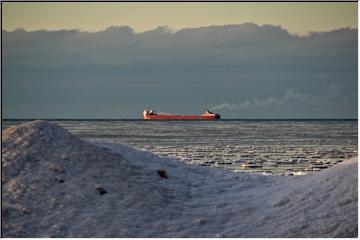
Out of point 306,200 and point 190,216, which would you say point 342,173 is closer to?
point 306,200

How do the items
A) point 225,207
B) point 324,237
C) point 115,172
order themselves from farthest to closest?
point 115,172, point 225,207, point 324,237

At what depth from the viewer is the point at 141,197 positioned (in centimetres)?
1334

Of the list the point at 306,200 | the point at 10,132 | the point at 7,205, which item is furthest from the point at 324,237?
the point at 10,132

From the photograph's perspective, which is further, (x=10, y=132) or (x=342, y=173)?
(x=10, y=132)

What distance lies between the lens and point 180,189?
14.6m

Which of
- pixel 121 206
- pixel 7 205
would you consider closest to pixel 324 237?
pixel 121 206

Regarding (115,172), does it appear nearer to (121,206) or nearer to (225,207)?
(121,206)

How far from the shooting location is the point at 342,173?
1363 centimetres

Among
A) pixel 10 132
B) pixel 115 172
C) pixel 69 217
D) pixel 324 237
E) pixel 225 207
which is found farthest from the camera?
pixel 10 132

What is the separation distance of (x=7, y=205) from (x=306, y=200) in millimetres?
5993

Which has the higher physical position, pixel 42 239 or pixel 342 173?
pixel 342 173

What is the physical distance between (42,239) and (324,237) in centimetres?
500

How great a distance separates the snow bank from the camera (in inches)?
468

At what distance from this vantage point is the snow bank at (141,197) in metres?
11.9
